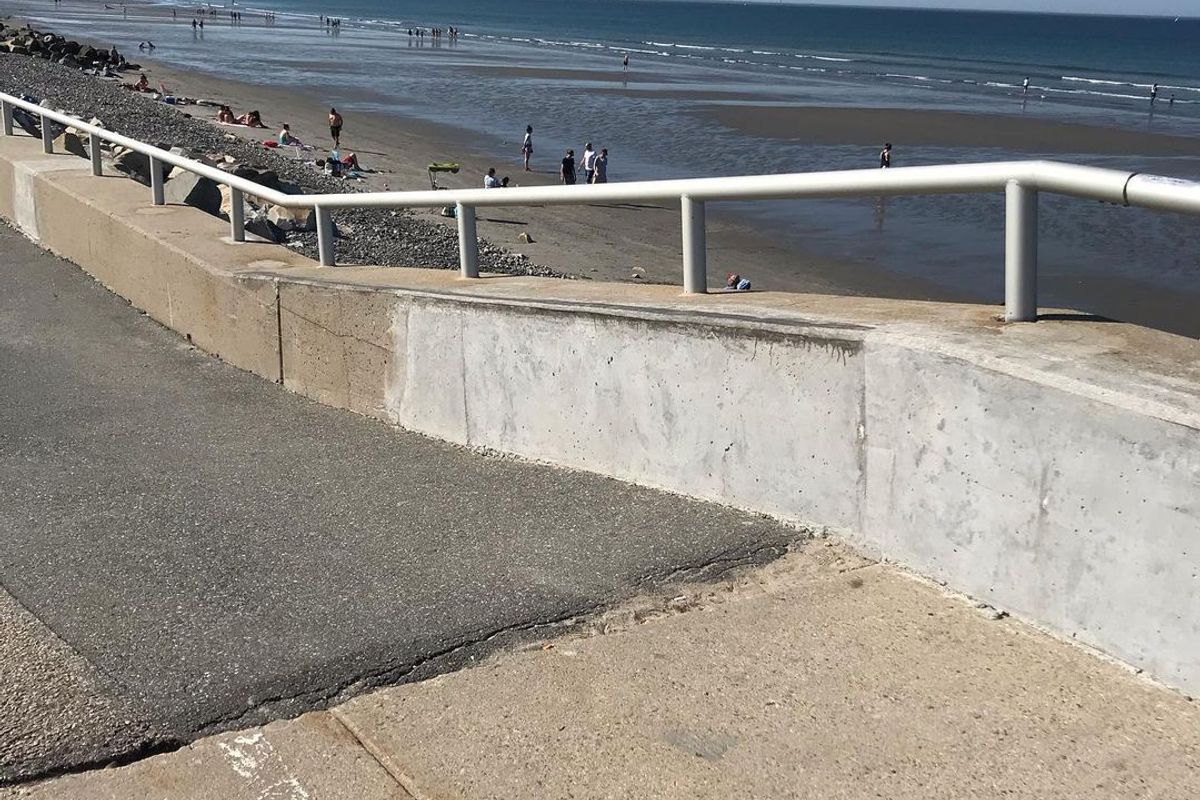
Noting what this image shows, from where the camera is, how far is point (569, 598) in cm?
434

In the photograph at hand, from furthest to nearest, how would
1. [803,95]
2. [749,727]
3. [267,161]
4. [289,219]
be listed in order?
[803,95] → [267,161] → [289,219] → [749,727]

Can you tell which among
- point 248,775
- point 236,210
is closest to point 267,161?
point 236,210

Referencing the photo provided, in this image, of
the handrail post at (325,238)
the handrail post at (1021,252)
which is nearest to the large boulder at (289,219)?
the handrail post at (325,238)

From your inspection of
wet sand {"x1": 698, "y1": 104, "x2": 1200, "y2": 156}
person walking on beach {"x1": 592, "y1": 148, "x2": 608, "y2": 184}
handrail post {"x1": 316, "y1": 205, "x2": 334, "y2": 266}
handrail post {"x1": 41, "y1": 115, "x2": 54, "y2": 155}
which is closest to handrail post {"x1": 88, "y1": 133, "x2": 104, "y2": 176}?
handrail post {"x1": 41, "y1": 115, "x2": 54, "y2": 155}

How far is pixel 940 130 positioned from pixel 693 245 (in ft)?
140

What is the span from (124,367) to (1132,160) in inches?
1423

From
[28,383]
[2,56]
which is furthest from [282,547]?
[2,56]

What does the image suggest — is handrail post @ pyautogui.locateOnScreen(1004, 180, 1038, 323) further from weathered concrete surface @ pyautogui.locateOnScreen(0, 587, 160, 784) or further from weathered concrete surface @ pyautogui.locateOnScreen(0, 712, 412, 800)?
weathered concrete surface @ pyautogui.locateOnScreen(0, 587, 160, 784)

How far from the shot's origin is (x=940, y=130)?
149ft

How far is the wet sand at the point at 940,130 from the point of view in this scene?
41.7 meters

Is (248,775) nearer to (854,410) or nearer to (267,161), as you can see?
(854,410)

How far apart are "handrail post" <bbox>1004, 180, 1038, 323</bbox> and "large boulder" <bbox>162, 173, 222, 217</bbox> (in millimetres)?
9516

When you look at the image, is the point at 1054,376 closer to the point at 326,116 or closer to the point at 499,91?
the point at 326,116

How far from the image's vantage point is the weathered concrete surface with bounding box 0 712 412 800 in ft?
10.6
